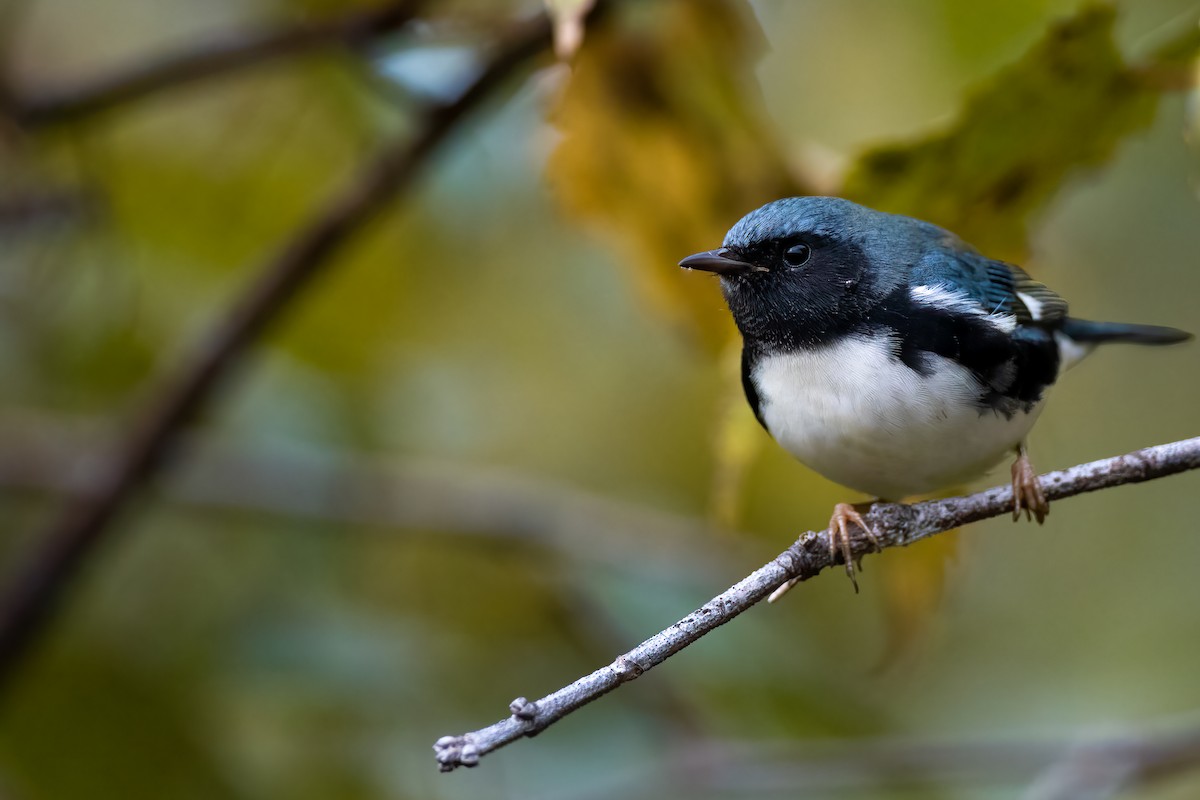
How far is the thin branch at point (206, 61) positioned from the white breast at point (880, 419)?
4.61ft

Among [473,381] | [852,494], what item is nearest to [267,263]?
A: [473,381]

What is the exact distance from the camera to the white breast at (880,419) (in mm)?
2760

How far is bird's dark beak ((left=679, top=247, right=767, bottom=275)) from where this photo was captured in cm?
282

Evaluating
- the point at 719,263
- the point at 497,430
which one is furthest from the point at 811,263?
the point at 497,430

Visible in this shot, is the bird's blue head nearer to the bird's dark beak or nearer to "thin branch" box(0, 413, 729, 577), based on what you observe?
the bird's dark beak

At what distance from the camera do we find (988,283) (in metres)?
3.08

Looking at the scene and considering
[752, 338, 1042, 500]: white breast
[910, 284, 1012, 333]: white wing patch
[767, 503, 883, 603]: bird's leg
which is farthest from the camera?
[910, 284, 1012, 333]: white wing patch

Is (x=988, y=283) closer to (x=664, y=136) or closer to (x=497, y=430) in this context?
(x=664, y=136)

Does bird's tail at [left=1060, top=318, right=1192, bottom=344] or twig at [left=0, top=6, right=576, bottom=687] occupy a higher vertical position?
twig at [left=0, top=6, right=576, bottom=687]

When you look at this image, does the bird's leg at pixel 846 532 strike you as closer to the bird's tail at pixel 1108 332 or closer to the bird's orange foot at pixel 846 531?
the bird's orange foot at pixel 846 531

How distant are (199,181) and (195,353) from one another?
0.82 metres

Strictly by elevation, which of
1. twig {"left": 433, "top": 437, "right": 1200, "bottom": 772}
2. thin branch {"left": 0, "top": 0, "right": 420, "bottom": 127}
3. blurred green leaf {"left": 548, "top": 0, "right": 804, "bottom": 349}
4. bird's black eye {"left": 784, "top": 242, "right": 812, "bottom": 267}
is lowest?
twig {"left": 433, "top": 437, "right": 1200, "bottom": 772}

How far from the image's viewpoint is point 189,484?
452cm

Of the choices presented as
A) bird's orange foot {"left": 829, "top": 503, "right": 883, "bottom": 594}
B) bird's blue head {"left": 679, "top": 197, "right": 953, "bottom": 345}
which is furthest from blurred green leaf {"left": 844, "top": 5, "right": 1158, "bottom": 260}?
bird's orange foot {"left": 829, "top": 503, "right": 883, "bottom": 594}
